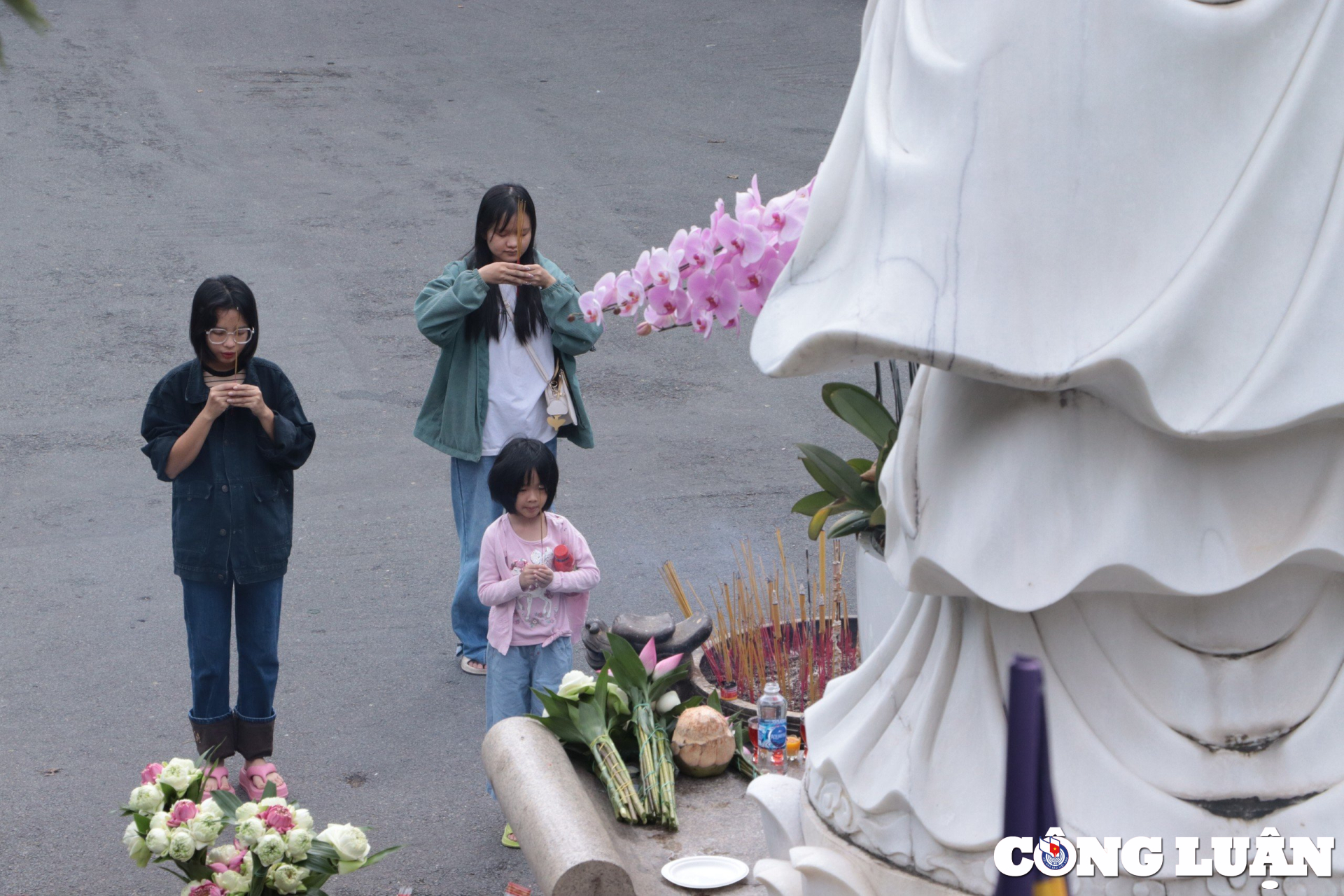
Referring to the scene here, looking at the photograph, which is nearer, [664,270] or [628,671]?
[664,270]

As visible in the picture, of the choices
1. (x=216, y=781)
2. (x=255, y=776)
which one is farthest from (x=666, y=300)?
(x=255, y=776)

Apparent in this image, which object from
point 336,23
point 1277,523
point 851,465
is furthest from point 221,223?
point 1277,523

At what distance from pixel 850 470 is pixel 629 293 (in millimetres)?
819

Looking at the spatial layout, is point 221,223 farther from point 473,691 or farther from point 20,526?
point 473,691

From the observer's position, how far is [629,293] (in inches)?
141

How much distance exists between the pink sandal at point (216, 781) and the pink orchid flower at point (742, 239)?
1704 mm

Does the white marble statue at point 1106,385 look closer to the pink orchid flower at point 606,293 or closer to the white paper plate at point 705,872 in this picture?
the white paper plate at point 705,872

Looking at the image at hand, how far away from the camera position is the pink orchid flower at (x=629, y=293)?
3570 mm

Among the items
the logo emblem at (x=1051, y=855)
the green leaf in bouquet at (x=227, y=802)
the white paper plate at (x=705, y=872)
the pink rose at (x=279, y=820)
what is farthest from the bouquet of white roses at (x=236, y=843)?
the logo emblem at (x=1051, y=855)

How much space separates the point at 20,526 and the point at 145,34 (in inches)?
364

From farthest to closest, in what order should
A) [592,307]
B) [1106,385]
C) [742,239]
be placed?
1. [592,307]
2. [742,239]
3. [1106,385]

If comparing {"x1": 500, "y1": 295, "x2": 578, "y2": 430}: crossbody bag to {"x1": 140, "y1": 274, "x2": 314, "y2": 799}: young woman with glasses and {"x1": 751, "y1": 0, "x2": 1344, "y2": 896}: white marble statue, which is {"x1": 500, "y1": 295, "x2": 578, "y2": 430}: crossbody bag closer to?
{"x1": 140, "y1": 274, "x2": 314, "y2": 799}: young woman with glasses

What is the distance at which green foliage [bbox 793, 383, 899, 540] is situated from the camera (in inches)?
156
